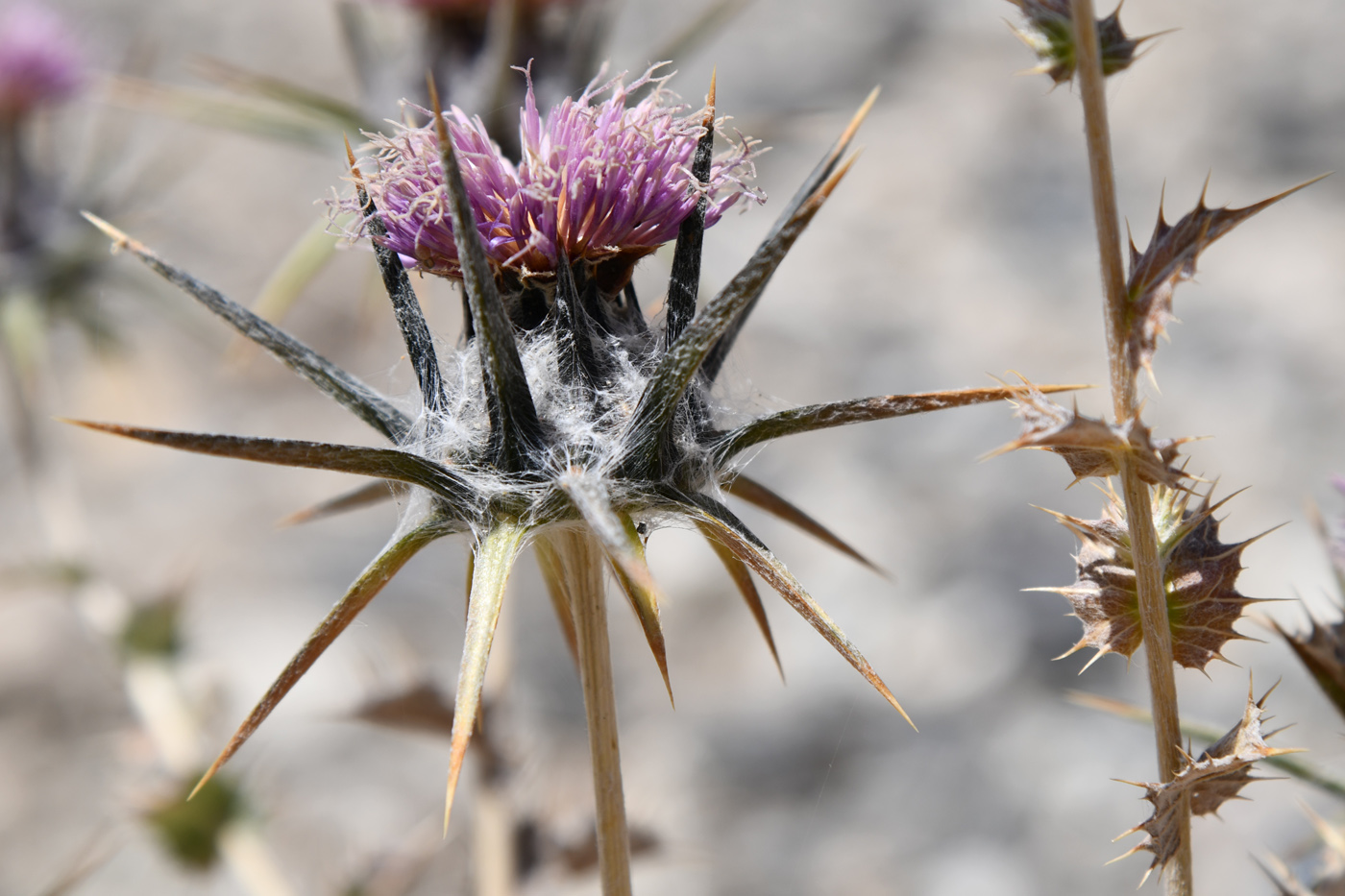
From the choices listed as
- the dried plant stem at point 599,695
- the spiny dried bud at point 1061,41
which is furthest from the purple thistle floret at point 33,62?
the spiny dried bud at point 1061,41

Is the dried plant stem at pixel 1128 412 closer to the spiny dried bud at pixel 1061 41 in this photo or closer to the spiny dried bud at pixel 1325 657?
the spiny dried bud at pixel 1061 41

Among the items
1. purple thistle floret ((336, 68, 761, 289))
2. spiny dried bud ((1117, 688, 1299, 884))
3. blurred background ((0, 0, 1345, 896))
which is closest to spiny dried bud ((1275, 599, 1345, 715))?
spiny dried bud ((1117, 688, 1299, 884))

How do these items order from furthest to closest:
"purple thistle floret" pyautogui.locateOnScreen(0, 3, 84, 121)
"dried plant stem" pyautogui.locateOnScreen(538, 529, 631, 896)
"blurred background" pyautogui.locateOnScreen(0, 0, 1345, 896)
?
"blurred background" pyautogui.locateOnScreen(0, 0, 1345, 896) → "purple thistle floret" pyautogui.locateOnScreen(0, 3, 84, 121) → "dried plant stem" pyautogui.locateOnScreen(538, 529, 631, 896)

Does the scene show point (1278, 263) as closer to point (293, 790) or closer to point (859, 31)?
point (859, 31)

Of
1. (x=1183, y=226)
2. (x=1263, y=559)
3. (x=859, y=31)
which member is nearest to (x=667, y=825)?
(x=1263, y=559)

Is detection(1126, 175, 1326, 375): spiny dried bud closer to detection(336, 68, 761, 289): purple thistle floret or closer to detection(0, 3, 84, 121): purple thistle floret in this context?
detection(336, 68, 761, 289): purple thistle floret

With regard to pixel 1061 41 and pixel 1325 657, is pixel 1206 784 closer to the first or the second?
pixel 1325 657
